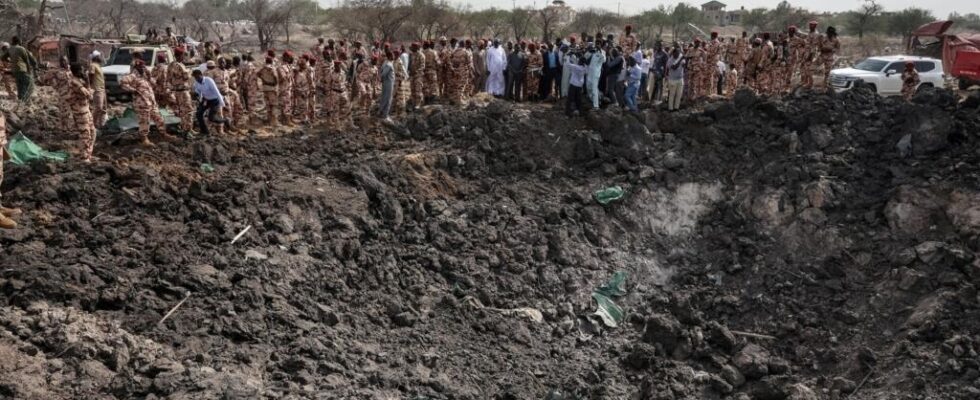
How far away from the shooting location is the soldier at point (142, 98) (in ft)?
34.2

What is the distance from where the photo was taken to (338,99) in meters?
12.5

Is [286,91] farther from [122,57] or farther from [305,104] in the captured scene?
[122,57]

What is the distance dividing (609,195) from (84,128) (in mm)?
7301

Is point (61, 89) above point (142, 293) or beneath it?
above

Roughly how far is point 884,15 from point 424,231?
40342 millimetres

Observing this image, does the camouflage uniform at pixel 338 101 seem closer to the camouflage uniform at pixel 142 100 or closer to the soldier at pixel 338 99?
the soldier at pixel 338 99

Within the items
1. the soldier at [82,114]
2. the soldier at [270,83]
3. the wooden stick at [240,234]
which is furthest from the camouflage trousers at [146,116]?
the wooden stick at [240,234]

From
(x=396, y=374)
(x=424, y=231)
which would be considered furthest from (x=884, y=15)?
(x=396, y=374)

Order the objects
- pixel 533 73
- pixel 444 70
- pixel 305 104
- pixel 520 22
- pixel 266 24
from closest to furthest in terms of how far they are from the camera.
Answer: pixel 305 104
pixel 444 70
pixel 533 73
pixel 266 24
pixel 520 22

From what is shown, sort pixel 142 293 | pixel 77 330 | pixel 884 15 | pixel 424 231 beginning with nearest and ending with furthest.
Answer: pixel 77 330 → pixel 142 293 → pixel 424 231 → pixel 884 15

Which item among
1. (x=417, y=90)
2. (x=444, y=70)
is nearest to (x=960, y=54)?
(x=444, y=70)

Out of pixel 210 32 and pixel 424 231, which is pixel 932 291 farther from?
pixel 210 32

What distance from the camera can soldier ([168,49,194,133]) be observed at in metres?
10.9

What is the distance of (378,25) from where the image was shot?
30.2 meters
